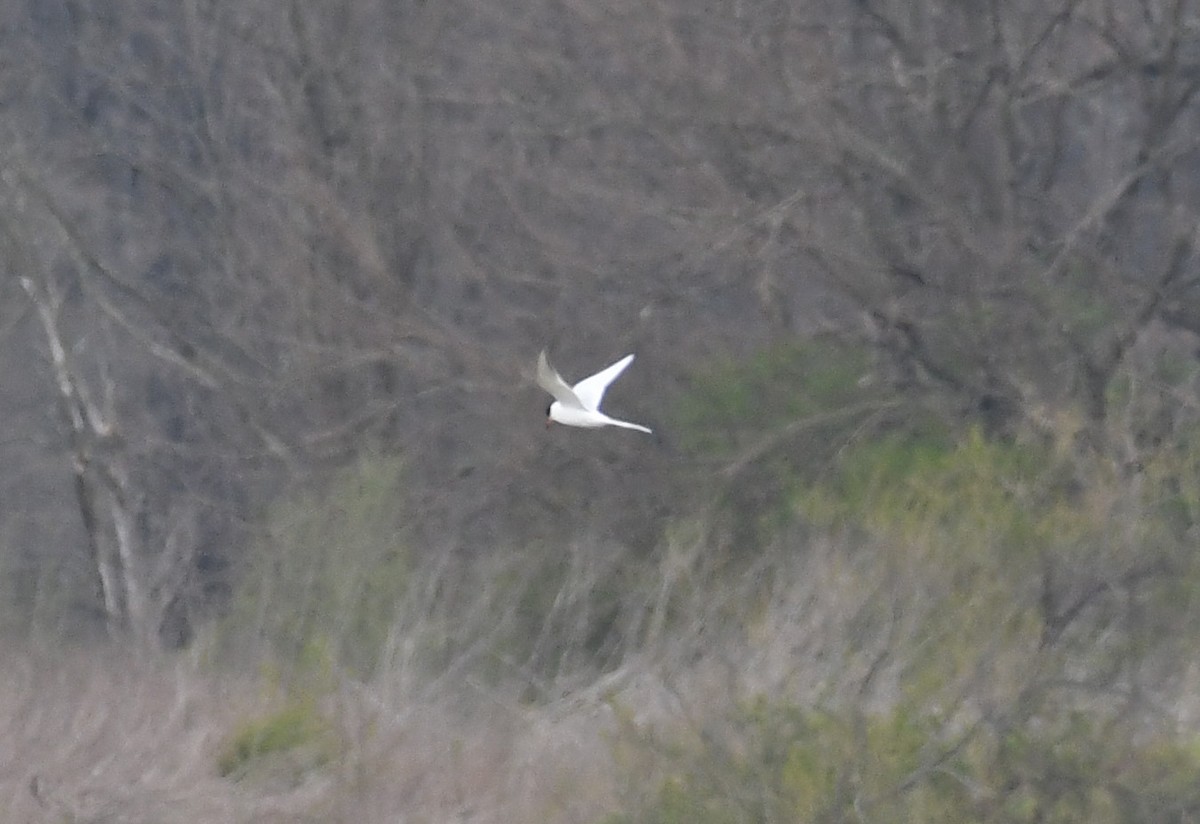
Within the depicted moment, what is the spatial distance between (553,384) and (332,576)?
7.20ft

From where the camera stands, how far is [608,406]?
14.4 metres

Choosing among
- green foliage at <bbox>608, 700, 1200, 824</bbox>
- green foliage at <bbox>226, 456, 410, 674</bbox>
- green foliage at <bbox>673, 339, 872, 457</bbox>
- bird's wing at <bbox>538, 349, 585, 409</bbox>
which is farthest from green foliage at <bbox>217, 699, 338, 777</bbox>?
green foliage at <bbox>673, 339, 872, 457</bbox>

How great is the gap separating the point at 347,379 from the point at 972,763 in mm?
11306

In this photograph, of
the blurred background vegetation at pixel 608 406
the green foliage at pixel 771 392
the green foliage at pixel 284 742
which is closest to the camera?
the blurred background vegetation at pixel 608 406

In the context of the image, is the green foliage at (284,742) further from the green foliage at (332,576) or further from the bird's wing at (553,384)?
the bird's wing at (553,384)

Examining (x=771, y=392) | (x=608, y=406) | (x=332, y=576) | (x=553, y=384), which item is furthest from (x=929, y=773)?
(x=608, y=406)

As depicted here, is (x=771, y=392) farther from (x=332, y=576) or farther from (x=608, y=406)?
(x=332, y=576)

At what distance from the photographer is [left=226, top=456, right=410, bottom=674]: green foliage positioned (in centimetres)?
1024

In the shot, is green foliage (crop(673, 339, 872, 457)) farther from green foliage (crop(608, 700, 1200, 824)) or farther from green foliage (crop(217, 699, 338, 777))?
green foliage (crop(608, 700, 1200, 824))

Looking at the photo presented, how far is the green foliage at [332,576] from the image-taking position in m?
10.2

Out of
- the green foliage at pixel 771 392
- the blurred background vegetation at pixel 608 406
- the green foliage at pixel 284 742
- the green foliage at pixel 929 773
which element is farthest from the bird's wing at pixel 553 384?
the green foliage at pixel 771 392

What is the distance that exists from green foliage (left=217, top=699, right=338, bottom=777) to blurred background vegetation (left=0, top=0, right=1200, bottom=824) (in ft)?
0.05

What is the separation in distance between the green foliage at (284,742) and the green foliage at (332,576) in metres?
0.21

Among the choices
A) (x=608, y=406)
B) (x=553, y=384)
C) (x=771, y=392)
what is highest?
(x=553, y=384)
